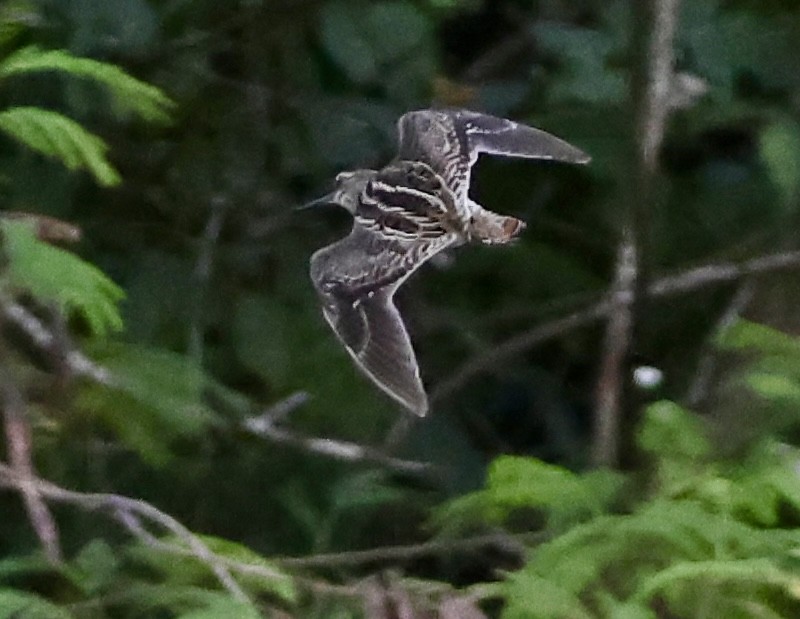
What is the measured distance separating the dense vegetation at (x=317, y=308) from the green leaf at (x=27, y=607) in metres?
0.06

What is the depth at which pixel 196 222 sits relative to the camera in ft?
5.44

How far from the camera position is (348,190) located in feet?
5.38

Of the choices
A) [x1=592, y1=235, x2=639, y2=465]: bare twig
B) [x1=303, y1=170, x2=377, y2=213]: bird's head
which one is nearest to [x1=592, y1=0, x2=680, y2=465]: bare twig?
[x1=592, y1=235, x2=639, y2=465]: bare twig

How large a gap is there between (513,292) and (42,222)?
2.73ft

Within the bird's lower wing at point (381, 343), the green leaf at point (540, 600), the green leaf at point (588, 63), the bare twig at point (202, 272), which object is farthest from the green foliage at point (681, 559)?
the bare twig at point (202, 272)

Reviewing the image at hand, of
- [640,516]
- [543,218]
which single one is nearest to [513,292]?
[543,218]

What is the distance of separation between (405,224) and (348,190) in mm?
266

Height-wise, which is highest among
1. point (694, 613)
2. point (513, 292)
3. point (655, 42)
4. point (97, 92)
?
point (513, 292)

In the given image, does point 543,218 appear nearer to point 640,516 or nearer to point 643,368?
point 643,368

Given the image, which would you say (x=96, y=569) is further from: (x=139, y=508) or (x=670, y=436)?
(x=670, y=436)

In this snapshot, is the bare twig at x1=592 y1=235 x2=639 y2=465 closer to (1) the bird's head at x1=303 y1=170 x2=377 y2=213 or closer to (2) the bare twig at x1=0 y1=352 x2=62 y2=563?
(1) the bird's head at x1=303 y1=170 x2=377 y2=213

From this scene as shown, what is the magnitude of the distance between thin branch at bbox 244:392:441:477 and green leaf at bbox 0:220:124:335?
0.40 meters

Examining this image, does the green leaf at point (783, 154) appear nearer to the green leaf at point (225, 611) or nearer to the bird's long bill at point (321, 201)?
the bird's long bill at point (321, 201)

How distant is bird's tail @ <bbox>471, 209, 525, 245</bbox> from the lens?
1.26 m
